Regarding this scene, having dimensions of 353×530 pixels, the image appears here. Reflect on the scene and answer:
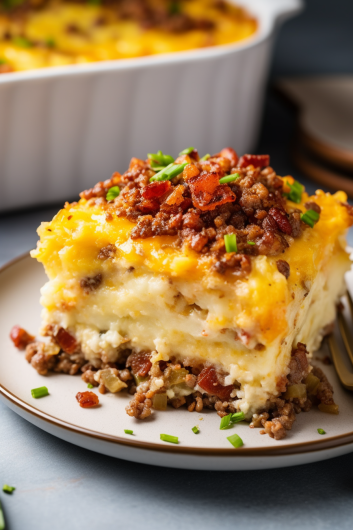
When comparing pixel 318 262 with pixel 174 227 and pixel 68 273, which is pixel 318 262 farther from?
pixel 68 273

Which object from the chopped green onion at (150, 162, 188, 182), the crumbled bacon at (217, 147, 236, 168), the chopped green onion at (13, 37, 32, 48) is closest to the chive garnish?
the chopped green onion at (150, 162, 188, 182)

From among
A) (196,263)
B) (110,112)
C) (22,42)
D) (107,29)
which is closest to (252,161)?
(196,263)

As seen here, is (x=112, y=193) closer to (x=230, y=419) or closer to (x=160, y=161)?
(x=160, y=161)

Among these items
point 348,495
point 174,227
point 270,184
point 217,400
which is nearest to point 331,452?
point 348,495

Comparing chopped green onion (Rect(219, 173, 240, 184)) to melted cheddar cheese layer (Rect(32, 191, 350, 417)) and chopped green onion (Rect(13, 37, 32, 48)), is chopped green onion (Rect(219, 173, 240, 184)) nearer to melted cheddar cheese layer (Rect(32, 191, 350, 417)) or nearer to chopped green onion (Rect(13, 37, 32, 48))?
melted cheddar cheese layer (Rect(32, 191, 350, 417))

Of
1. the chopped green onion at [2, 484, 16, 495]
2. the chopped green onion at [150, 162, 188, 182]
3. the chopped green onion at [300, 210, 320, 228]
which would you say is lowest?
the chopped green onion at [2, 484, 16, 495]

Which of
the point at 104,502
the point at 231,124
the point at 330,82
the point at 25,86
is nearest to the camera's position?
the point at 104,502
